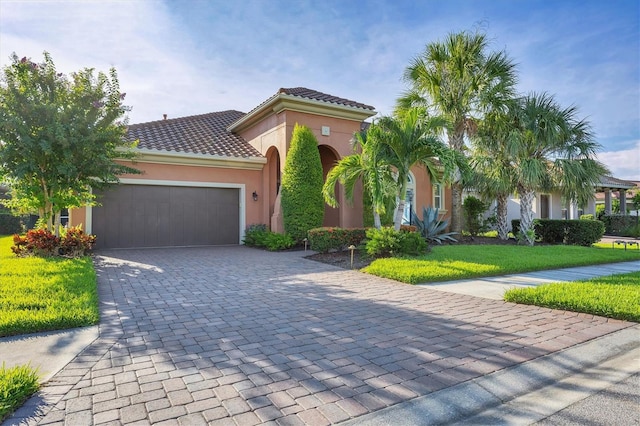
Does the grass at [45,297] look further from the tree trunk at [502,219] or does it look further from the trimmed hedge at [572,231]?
the trimmed hedge at [572,231]

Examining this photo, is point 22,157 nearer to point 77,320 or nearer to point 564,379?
point 77,320

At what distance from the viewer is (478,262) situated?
927 cm

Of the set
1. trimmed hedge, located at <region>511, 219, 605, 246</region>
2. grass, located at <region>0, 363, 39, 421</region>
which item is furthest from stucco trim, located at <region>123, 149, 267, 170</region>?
trimmed hedge, located at <region>511, 219, 605, 246</region>

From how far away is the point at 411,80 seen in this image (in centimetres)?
1505

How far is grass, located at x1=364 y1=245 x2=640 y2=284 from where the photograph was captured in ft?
26.0

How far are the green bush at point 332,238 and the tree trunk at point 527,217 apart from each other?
284 inches

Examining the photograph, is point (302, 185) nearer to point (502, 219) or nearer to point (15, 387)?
point (502, 219)

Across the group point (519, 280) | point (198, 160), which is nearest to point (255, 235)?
point (198, 160)

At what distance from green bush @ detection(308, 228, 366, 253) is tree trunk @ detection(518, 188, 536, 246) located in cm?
722

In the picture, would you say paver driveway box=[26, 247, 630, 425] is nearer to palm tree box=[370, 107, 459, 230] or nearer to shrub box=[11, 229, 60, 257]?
shrub box=[11, 229, 60, 257]

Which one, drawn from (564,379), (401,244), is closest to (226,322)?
(564,379)

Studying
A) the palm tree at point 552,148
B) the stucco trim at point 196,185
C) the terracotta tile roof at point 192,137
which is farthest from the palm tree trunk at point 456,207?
the stucco trim at point 196,185

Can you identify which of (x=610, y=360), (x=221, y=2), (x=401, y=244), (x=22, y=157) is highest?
(x=221, y=2)

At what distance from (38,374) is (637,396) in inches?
199
